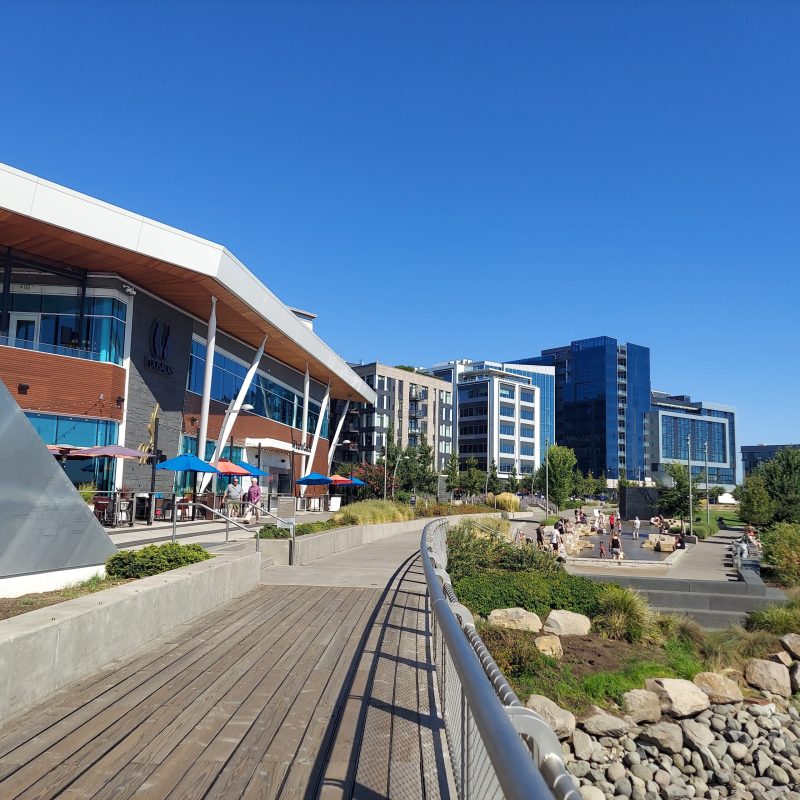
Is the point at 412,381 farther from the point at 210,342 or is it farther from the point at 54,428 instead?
the point at 54,428

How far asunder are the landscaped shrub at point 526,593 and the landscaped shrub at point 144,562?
6.87 metres

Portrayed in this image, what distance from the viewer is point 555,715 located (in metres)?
10.4

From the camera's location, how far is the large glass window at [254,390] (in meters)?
35.6

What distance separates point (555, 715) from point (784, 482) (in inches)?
1417

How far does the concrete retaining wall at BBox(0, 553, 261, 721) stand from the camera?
525 centimetres

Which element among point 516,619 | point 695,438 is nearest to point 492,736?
point 516,619

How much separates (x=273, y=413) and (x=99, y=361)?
19.1 m

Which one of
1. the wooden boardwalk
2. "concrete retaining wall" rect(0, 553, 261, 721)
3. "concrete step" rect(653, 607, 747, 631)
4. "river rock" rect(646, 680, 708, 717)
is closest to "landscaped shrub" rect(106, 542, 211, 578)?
"concrete retaining wall" rect(0, 553, 261, 721)

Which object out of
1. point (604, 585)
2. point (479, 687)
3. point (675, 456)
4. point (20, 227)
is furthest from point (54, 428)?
point (675, 456)

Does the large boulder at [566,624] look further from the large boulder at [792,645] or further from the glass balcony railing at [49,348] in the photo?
the glass balcony railing at [49,348]

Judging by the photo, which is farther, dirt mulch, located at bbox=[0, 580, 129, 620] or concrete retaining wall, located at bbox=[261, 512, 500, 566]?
concrete retaining wall, located at bbox=[261, 512, 500, 566]

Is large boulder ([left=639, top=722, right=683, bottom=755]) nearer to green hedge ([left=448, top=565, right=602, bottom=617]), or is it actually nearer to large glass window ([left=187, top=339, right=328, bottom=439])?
green hedge ([left=448, top=565, right=602, bottom=617])

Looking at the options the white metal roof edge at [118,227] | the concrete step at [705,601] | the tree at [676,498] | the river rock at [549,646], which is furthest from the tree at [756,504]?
the river rock at [549,646]

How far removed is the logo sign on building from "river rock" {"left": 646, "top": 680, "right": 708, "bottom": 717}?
2422 centimetres
